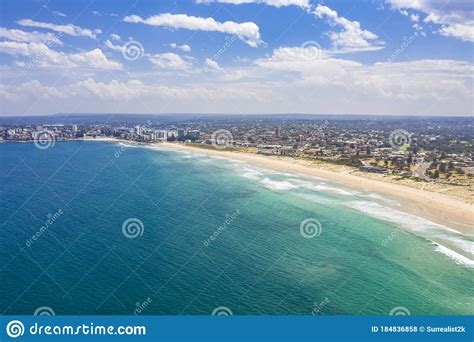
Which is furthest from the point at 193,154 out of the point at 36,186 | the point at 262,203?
the point at 262,203

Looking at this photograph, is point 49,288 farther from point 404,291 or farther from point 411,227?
point 411,227

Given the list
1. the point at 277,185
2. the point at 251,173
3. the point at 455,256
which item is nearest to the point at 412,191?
the point at 277,185

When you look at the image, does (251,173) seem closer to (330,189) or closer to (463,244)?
(330,189)

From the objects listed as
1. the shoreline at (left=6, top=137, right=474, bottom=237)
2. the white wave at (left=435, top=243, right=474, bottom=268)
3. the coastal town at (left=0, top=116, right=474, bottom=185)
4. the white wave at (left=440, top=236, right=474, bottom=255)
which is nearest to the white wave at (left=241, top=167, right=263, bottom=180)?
the shoreline at (left=6, top=137, right=474, bottom=237)

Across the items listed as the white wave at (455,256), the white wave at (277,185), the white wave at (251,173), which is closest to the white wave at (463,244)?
the white wave at (455,256)

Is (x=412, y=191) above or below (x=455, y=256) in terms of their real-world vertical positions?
above

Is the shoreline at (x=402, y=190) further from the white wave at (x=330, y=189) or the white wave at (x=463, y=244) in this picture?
the white wave at (x=330, y=189)
